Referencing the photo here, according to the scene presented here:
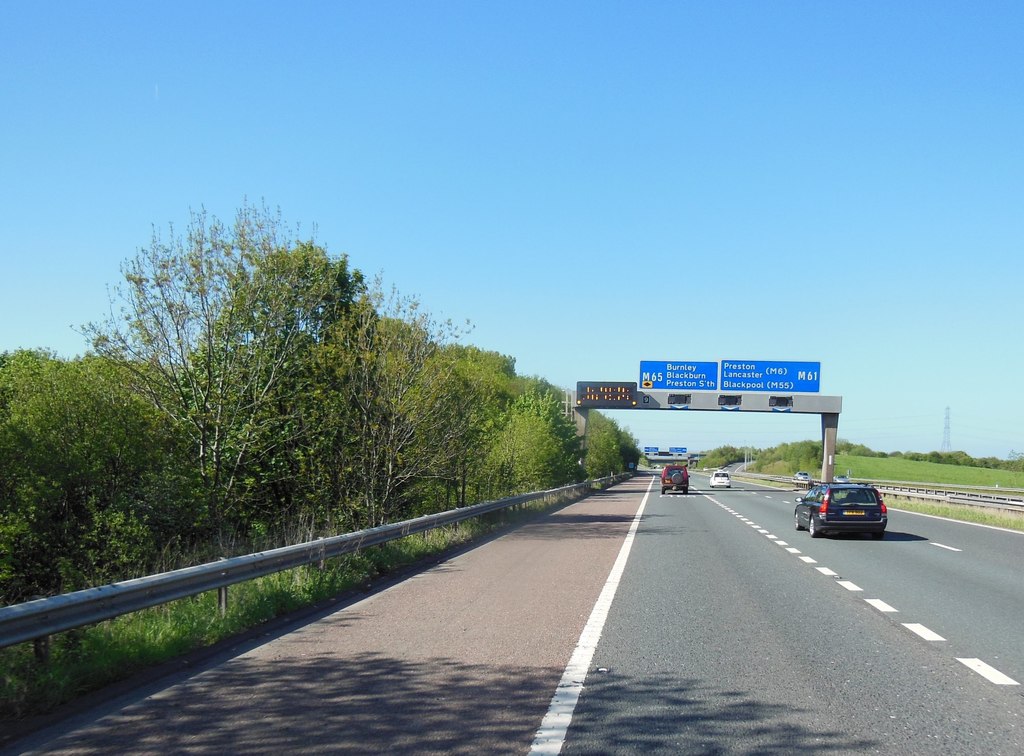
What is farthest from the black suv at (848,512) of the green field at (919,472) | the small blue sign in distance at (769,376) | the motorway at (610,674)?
the green field at (919,472)

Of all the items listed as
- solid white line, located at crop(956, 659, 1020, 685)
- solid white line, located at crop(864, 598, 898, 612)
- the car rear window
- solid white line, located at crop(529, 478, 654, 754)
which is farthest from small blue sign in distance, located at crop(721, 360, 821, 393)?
solid white line, located at crop(956, 659, 1020, 685)

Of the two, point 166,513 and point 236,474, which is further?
point 236,474

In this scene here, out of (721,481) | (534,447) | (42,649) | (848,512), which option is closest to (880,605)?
(42,649)

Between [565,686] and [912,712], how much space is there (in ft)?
7.81

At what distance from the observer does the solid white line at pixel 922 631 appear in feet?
29.2

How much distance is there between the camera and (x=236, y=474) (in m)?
18.5

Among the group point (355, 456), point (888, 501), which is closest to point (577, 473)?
point (888, 501)

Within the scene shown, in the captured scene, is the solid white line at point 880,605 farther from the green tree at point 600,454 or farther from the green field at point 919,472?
the green field at point 919,472

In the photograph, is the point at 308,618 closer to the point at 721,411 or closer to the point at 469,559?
the point at 469,559

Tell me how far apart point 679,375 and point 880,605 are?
44.7m

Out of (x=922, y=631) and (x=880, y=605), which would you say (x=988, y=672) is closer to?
(x=922, y=631)

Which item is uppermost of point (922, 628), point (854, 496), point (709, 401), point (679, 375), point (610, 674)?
point (679, 375)

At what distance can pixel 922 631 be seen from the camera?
30.3 feet

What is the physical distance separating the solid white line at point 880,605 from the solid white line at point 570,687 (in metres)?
3.20
